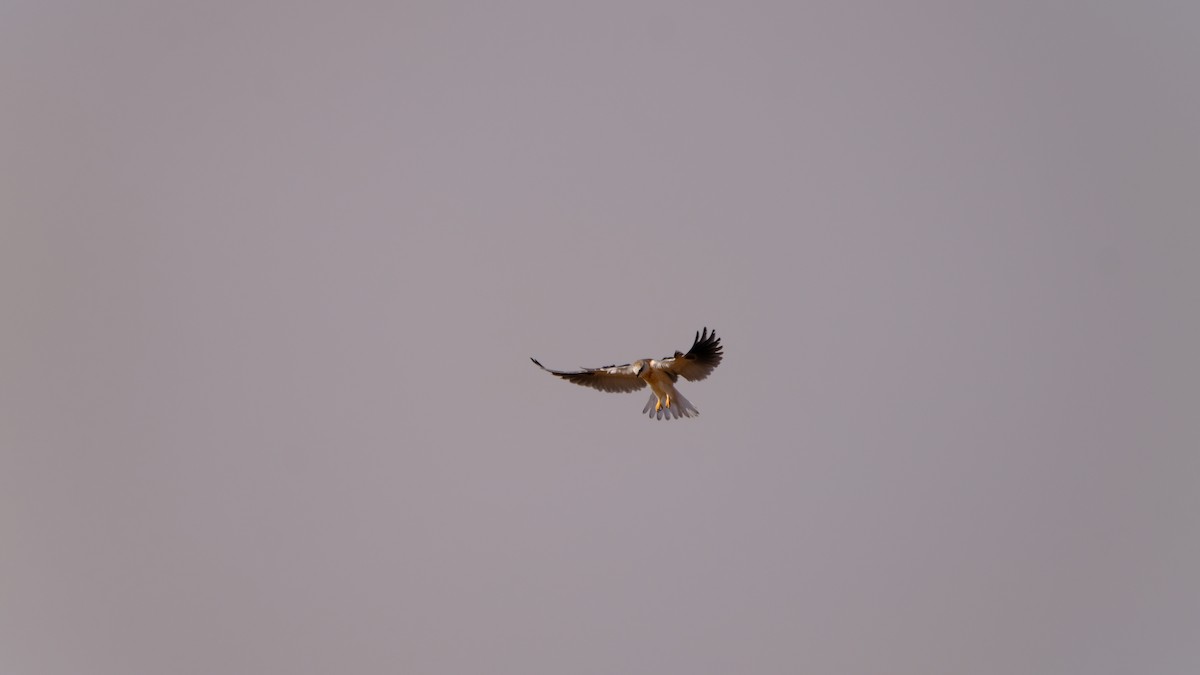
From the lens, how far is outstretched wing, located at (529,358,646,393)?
19.6 metres

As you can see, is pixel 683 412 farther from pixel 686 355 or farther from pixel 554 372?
pixel 554 372

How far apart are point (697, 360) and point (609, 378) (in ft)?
5.39

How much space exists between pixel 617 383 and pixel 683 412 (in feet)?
4.69

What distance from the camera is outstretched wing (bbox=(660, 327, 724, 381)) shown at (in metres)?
18.8

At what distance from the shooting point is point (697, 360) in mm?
18984

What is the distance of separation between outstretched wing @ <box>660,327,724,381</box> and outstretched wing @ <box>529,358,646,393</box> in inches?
25.8

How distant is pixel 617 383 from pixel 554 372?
3.52 ft

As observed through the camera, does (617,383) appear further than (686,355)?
Yes

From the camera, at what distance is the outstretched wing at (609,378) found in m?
19.6

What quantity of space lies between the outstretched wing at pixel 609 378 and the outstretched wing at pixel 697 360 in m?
0.66

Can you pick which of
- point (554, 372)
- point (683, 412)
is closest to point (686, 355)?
point (683, 412)

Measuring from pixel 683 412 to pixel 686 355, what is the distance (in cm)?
90

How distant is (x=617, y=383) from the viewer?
20094 mm

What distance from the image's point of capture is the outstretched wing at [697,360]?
61.6ft
